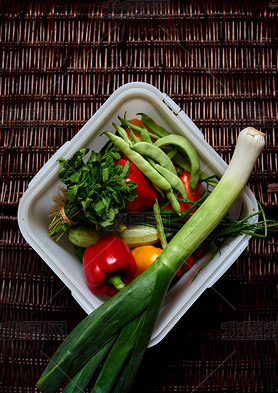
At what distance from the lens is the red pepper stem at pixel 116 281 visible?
0.85 m

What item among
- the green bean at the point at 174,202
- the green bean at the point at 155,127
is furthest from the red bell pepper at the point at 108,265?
the green bean at the point at 155,127

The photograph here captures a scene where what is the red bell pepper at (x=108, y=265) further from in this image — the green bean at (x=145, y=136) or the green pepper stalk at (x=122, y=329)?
the green bean at (x=145, y=136)

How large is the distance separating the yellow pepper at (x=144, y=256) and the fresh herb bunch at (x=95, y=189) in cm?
10

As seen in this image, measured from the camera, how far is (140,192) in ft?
2.86

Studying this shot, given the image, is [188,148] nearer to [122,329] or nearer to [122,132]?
[122,132]

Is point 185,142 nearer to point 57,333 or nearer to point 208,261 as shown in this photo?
→ point 208,261

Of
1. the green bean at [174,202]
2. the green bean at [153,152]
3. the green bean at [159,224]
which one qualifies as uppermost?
the green bean at [153,152]

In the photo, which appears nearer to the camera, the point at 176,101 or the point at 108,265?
the point at 108,265

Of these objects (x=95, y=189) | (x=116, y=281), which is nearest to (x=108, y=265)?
(x=116, y=281)

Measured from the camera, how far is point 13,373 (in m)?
1.01

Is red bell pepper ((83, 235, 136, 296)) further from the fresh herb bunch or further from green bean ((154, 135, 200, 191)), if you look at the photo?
green bean ((154, 135, 200, 191))

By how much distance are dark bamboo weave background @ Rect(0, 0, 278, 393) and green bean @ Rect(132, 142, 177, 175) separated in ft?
0.57

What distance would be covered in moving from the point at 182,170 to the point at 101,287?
30cm

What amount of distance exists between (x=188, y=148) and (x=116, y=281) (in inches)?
12.1
